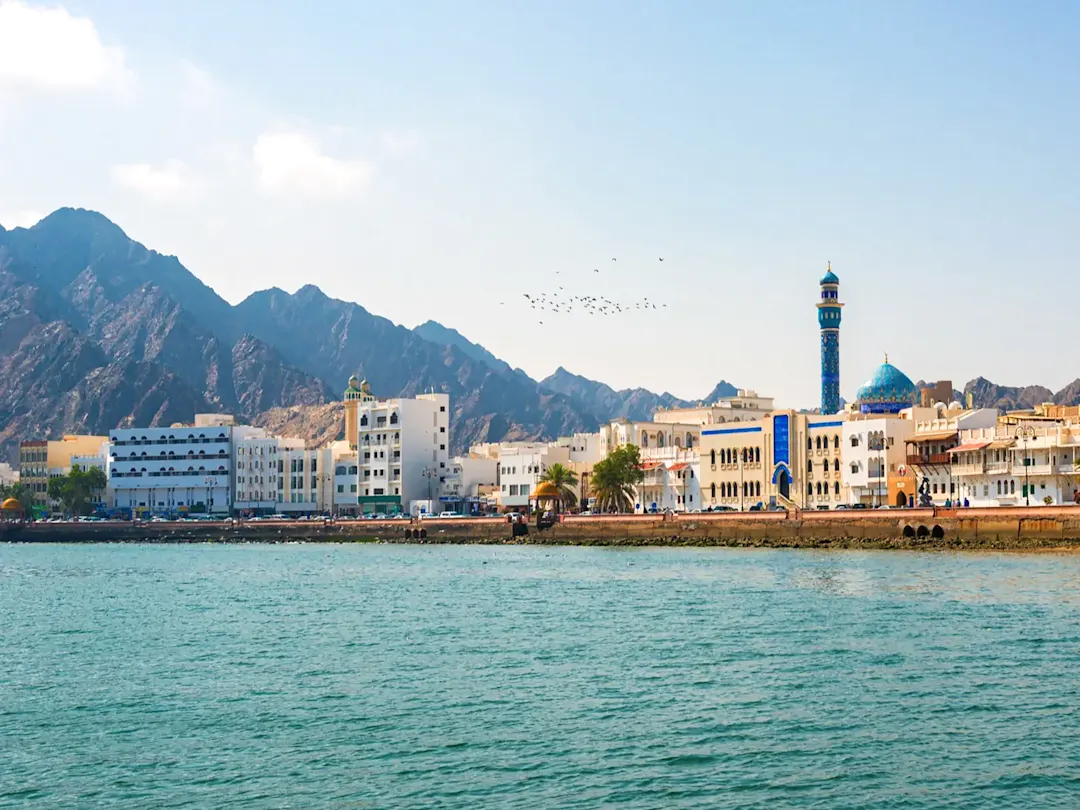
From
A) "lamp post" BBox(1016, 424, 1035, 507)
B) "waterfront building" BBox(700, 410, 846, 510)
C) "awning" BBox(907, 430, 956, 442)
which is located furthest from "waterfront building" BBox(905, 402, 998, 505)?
"waterfront building" BBox(700, 410, 846, 510)

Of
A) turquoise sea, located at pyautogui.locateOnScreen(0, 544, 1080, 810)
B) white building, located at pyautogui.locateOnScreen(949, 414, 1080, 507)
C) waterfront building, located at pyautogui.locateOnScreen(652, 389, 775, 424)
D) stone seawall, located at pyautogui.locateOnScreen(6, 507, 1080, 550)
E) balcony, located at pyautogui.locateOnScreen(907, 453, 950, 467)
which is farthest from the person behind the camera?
waterfront building, located at pyautogui.locateOnScreen(652, 389, 775, 424)

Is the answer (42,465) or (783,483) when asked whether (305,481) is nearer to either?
(42,465)

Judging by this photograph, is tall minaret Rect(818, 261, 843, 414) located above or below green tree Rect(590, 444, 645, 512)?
above

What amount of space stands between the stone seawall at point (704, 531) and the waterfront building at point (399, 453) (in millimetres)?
16180

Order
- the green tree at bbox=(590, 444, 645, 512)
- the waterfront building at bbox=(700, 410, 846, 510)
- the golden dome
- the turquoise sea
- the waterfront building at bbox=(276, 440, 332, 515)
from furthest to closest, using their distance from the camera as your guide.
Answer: the waterfront building at bbox=(276, 440, 332, 515) → the golden dome → the green tree at bbox=(590, 444, 645, 512) → the waterfront building at bbox=(700, 410, 846, 510) → the turquoise sea

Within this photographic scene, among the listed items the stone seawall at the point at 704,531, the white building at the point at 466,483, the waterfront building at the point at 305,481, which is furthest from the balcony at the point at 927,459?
the waterfront building at the point at 305,481

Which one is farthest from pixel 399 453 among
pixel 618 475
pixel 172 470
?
pixel 618 475

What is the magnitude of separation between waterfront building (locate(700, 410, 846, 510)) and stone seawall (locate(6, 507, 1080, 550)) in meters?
13.3

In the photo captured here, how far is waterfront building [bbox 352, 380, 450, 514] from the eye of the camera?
542 feet

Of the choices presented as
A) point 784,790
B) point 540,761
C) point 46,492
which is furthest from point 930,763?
point 46,492

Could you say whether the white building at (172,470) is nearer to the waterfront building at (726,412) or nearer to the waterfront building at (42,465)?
the waterfront building at (42,465)

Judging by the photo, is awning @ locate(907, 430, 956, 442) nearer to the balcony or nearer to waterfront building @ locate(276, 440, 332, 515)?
the balcony

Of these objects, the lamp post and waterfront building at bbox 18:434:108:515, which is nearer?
the lamp post

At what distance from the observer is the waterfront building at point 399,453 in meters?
165
